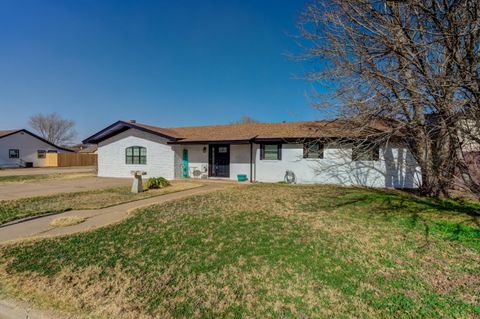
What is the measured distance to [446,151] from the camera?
866 cm

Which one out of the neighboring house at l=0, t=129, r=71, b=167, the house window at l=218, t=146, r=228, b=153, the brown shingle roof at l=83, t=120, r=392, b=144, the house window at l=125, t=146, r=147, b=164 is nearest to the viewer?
the brown shingle roof at l=83, t=120, r=392, b=144

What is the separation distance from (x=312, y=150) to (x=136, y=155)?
12099 millimetres

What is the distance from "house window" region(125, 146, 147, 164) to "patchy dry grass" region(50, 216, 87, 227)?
36.8ft

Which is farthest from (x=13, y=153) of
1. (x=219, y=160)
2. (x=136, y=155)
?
(x=219, y=160)

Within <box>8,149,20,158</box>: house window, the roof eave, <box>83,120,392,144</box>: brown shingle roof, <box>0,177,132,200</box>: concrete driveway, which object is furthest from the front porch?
<box>8,149,20,158</box>: house window

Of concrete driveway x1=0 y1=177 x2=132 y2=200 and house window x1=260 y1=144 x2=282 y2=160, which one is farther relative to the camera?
house window x1=260 y1=144 x2=282 y2=160

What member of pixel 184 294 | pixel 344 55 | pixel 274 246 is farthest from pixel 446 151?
pixel 184 294

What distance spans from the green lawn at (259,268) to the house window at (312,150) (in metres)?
7.30

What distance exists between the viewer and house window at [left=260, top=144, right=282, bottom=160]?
1480 centimetres

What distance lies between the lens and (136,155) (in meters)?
18.2

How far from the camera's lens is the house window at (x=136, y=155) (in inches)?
709

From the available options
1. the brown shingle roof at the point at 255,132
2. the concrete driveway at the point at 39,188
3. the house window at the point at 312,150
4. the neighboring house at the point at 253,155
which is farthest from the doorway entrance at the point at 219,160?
the concrete driveway at the point at 39,188

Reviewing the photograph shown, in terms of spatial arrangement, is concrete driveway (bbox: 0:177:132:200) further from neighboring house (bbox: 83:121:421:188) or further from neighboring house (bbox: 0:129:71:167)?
neighboring house (bbox: 0:129:71:167)

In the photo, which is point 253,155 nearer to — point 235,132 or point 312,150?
point 235,132
